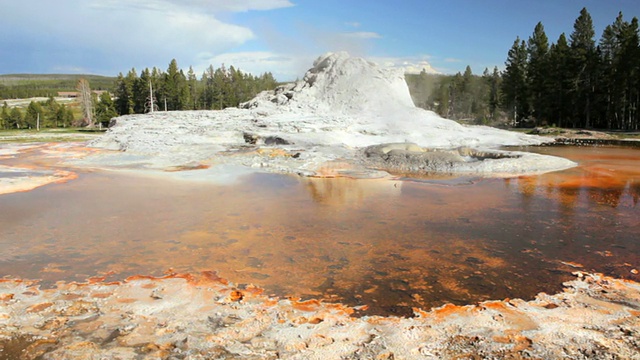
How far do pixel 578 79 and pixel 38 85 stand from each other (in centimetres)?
14322

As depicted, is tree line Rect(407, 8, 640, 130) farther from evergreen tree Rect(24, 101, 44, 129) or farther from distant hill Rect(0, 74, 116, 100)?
distant hill Rect(0, 74, 116, 100)

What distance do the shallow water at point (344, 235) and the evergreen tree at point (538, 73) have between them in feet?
81.2

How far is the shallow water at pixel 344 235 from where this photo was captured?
4621 mm

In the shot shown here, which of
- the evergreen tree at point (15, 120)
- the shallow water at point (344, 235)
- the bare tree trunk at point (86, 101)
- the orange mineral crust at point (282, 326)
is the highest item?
the bare tree trunk at point (86, 101)

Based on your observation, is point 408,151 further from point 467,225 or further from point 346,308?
point 346,308

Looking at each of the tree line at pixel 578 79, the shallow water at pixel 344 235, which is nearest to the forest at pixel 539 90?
the tree line at pixel 578 79

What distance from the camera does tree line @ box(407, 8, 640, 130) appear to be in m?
26.8

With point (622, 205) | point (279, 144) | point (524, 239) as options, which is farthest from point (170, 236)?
point (279, 144)

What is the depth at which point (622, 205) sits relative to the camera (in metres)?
8.05

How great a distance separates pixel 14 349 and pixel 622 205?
9.39m

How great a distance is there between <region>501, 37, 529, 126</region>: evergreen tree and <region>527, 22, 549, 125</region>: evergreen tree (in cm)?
76

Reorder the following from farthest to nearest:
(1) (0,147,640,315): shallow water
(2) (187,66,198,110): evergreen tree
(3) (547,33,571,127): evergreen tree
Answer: (2) (187,66,198,110): evergreen tree < (3) (547,33,571,127): evergreen tree < (1) (0,147,640,315): shallow water

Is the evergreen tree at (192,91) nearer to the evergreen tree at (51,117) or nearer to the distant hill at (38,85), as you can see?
the evergreen tree at (51,117)

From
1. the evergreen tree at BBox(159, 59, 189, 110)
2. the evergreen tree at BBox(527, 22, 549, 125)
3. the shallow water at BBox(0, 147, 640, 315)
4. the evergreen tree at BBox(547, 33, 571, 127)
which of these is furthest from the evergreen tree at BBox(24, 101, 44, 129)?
the evergreen tree at BBox(547, 33, 571, 127)
